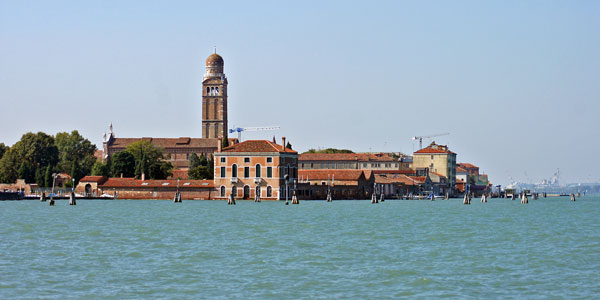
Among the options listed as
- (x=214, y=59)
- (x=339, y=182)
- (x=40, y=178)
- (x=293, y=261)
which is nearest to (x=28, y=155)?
(x=40, y=178)

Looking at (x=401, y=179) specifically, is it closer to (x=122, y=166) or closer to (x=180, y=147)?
(x=180, y=147)

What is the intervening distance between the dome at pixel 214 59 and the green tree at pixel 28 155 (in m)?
40.1

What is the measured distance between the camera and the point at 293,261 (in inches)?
1150

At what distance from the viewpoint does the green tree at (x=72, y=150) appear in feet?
383

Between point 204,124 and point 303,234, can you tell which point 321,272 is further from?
point 204,124

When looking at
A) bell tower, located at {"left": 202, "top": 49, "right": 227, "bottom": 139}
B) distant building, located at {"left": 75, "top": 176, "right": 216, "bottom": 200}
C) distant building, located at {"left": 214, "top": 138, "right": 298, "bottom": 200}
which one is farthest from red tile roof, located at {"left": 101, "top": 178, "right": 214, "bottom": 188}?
bell tower, located at {"left": 202, "top": 49, "right": 227, "bottom": 139}

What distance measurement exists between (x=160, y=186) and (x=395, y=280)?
72860 mm

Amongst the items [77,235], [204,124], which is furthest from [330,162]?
[77,235]

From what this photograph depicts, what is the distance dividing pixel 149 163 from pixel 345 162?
133 feet

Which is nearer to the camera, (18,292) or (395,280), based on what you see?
(18,292)

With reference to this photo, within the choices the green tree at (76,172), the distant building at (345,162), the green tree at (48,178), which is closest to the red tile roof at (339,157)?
the distant building at (345,162)

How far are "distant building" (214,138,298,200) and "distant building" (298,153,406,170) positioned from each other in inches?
1832

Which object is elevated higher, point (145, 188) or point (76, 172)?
point (76, 172)

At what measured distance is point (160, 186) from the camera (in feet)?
314
